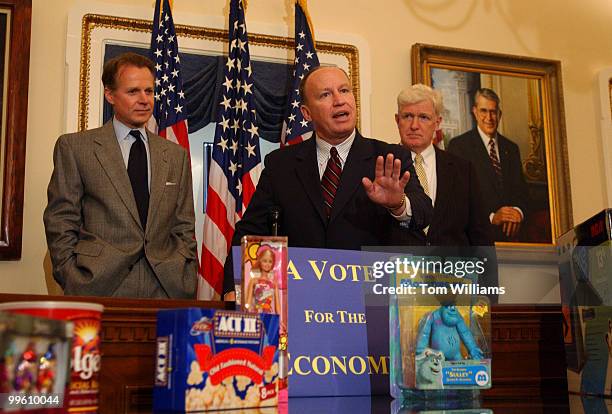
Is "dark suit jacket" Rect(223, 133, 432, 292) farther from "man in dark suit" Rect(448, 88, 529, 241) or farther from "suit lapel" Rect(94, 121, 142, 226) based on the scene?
"man in dark suit" Rect(448, 88, 529, 241)

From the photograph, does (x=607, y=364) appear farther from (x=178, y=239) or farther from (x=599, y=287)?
(x=178, y=239)

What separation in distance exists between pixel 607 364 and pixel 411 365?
0.45 meters

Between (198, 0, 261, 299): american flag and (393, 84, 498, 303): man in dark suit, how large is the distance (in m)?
1.03

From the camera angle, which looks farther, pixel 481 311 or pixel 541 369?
pixel 541 369

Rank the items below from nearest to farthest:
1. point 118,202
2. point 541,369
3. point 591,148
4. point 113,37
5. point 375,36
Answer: point 541,369 < point 118,202 < point 113,37 < point 375,36 < point 591,148

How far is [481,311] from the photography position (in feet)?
5.13

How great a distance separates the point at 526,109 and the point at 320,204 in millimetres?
3317

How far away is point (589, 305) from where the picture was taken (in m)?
1.68

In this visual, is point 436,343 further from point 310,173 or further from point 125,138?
point 125,138

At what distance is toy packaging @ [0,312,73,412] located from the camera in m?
0.92

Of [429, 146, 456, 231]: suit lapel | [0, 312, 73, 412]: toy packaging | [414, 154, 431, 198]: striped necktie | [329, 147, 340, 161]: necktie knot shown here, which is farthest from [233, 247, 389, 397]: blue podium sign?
[414, 154, 431, 198]: striped necktie

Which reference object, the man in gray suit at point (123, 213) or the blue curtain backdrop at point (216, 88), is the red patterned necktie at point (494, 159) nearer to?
the blue curtain backdrop at point (216, 88)

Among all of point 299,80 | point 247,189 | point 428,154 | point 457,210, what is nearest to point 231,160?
point 247,189

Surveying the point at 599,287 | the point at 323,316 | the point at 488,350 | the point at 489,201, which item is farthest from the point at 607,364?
the point at 489,201
